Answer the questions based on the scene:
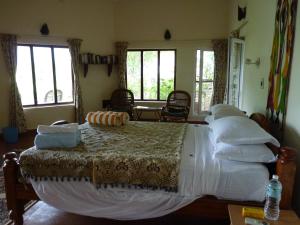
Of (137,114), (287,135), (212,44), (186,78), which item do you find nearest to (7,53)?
(137,114)

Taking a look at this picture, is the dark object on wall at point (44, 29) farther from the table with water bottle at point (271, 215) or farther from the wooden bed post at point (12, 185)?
the table with water bottle at point (271, 215)

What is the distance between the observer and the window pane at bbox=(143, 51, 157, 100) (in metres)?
6.27

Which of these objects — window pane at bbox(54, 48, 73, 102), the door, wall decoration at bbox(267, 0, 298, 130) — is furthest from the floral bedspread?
window pane at bbox(54, 48, 73, 102)

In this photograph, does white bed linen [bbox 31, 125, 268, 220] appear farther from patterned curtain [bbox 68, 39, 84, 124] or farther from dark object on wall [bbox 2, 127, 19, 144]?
patterned curtain [bbox 68, 39, 84, 124]

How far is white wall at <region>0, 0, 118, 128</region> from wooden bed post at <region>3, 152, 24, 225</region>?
3.41 m

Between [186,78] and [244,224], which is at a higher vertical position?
[186,78]

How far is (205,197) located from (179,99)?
4.16m

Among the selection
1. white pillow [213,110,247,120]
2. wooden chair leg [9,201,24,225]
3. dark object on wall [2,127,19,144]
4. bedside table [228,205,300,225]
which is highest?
white pillow [213,110,247,120]

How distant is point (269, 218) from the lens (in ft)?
4.85

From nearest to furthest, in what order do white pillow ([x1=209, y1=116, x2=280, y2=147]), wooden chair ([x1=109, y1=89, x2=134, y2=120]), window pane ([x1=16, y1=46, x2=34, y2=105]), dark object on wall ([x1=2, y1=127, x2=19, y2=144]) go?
1. white pillow ([x1=209, y1=116, x2=280, y2=147])
2. dark object on wall ([x1=2, y1=127, x2=19, y2=144])
3. window pane ([x1=16, y1=46, x2=34, y2=105])
4. wooden chair ([x1=109, y1=89, x2=134, y2=120])

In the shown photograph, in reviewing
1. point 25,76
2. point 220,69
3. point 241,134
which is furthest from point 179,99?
point 241,134

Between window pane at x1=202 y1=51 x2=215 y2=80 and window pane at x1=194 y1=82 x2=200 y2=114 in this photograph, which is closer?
window pane at x1=202 y1=51 x2=215 y2=80

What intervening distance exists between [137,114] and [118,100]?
610 millimetres

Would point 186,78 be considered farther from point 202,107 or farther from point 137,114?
point 137,114
